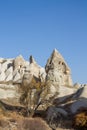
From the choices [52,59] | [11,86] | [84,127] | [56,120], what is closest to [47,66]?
[52,59]

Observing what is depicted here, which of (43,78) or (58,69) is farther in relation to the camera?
(58,69)

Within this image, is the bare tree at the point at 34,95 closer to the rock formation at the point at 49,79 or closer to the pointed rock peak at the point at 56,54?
the rock formation at the point at 49,79

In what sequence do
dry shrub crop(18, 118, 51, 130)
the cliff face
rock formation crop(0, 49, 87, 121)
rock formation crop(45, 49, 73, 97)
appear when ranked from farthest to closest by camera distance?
rock formation crop(45, 49, 73, 97)
the cliff face
rock formation crop(0, 49, 87, 121)
dry shrub crop(18, 118, 51, 130)

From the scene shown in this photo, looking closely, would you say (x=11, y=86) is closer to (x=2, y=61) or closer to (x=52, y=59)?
(x=52, y=59)

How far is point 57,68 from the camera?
70688 millimetres

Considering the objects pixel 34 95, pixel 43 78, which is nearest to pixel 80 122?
pixel 34 95

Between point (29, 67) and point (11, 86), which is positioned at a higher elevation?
point (29, 67)

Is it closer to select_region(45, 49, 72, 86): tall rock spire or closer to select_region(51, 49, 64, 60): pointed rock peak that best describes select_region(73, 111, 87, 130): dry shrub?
select_region(45, 49, 72, 86): tall rock spire

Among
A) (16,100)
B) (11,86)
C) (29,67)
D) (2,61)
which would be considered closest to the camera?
(16,100)

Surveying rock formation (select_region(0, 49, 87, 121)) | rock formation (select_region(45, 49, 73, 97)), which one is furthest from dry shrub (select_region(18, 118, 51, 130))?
rock formation (select_region(45, 49, 73, 97))

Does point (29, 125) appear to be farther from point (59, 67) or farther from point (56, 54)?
point (56, 54)

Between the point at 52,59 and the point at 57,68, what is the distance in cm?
241

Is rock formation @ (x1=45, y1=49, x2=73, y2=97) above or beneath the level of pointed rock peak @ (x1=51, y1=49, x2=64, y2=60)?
Answer: beneath

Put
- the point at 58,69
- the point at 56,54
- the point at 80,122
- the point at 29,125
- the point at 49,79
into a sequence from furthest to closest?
the point at 56,54 < the point at 58,69 < the point at 49,79 < the point at 80,122 < the point at 29,125
